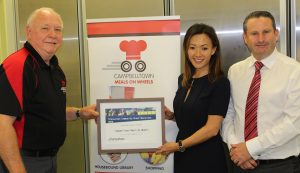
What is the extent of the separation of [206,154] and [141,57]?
975mm

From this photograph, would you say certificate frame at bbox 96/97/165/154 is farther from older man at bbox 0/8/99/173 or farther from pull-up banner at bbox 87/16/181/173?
older man at bbox 0/8/99/173

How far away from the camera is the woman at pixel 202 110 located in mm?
2480

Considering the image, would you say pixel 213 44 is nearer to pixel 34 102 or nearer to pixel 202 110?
pixel 202 110

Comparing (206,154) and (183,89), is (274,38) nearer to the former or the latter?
(183,89)

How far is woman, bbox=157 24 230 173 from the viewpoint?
248 cm

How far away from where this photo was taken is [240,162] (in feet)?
7.78

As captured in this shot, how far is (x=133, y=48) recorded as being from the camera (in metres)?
2.98

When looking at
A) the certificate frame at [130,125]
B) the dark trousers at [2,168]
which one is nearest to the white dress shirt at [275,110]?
the certificate frame at [130,125]

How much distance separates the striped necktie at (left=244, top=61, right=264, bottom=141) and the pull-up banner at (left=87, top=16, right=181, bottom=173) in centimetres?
69

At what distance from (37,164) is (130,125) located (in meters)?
0.76

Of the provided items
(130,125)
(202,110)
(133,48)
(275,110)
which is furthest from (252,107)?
(133,48)

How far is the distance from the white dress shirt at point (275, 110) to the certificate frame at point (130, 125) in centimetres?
59

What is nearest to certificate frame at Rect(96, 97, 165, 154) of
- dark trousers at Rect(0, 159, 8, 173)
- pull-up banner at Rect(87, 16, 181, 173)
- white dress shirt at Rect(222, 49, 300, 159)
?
pull-up banner at Rect(87, 16, 181, 173)

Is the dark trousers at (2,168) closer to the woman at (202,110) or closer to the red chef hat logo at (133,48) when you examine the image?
the woman at (202,110)
